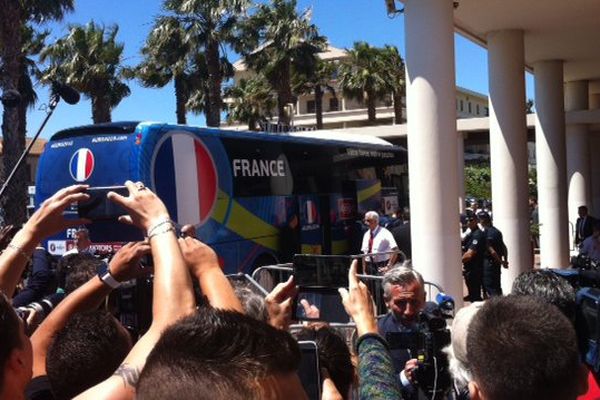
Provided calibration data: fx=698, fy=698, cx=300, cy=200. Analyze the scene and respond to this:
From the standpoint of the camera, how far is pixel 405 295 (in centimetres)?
474

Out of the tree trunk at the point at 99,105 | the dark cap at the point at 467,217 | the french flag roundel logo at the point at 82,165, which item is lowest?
the dark cap at the point at 467,217

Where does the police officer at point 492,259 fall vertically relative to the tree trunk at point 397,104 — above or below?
below

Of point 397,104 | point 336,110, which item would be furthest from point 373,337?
point 336,110

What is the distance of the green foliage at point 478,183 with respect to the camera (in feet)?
130

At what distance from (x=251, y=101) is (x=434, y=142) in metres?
33.8

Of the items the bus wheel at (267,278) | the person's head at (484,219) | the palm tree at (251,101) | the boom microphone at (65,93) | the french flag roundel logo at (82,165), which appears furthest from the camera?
the palm tree at (251,101)

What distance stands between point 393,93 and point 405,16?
40.0 metres

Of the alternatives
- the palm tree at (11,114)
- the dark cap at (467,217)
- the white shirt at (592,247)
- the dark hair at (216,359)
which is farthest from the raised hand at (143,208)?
the palm tree at (11,114)

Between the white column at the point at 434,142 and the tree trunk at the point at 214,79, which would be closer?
the white column at the point at 434,142

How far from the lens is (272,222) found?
15297mm

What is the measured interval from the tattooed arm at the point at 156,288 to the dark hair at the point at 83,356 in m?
0.32

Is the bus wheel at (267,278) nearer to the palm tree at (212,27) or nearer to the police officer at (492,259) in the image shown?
the police officer at (492,259)

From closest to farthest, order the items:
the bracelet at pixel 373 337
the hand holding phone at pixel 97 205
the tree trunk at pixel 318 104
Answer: the bracelet at pixel 373 337, the hand holding phone at pixel 97 205, the tree trunk at pixel 318 104

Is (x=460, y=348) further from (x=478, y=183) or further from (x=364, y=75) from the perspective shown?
(x=364, y=75)
